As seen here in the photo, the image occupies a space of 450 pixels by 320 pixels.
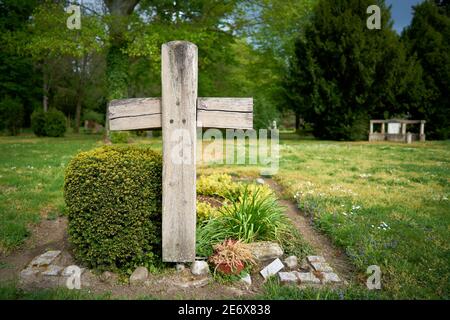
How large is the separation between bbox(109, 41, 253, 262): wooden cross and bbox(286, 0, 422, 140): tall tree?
59.7 feet

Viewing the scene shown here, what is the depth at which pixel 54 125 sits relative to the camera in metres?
23.1

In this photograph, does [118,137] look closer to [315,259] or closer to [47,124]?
[47,124]

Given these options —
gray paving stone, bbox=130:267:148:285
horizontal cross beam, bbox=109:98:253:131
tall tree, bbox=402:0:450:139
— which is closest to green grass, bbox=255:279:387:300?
gray paving stone, bbox=130:267:148:285

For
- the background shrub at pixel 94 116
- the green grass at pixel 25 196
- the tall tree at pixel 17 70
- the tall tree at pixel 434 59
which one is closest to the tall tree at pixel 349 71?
the tall tree at pixel 434 59

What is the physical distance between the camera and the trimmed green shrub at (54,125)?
2308 cm

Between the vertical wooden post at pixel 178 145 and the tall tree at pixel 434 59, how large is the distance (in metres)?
23.2

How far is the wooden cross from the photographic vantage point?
3.24m

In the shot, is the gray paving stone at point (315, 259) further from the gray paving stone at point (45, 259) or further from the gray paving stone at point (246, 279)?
the gray paving stone at point (45, 259)

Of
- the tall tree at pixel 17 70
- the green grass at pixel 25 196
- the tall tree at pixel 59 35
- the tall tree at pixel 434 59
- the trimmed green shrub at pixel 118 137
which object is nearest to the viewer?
the green grass at pixel 25 196

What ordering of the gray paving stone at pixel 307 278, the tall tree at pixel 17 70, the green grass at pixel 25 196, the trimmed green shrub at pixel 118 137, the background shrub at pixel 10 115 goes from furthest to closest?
the tall tree at pixel 17 70
the background shrub at pixel 10 115
the trimmed green shrub at pixel 118 137
the green grass at pixel 25 196
the gray paving stone at pixel 307 278

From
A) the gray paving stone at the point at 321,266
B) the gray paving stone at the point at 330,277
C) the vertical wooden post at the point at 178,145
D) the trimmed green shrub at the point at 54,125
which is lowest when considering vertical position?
the gray paving stone at the point at 330,277

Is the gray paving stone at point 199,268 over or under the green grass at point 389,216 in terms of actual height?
under

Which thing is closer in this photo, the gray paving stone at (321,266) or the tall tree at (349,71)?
the gray paving stone at (321,266)
